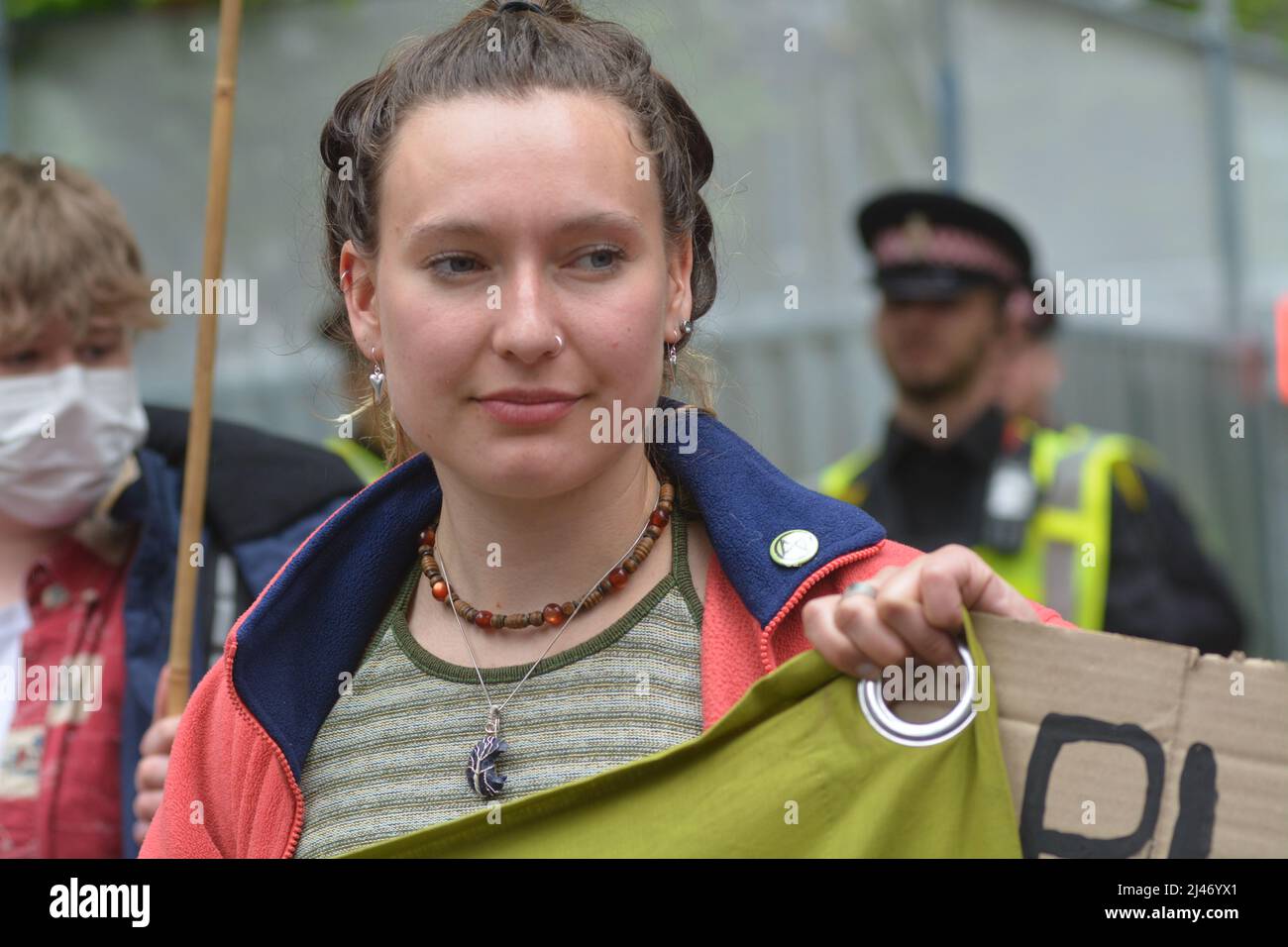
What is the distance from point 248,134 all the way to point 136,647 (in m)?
3.35

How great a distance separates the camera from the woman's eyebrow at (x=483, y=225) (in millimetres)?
1993

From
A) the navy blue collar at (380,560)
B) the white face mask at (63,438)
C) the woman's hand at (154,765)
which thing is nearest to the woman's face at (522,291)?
the navy blue collar at (380,560)

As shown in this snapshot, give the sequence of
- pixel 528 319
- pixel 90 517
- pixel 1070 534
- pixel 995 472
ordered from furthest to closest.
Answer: pixel 995 472 → pixel 1070 534 → pixel 90 517 → pixel 528 319

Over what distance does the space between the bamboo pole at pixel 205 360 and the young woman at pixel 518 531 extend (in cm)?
29

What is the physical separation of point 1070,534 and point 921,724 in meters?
2.96

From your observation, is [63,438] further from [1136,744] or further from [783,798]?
[1136,744]

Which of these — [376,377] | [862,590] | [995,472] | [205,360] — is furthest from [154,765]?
[995,472]

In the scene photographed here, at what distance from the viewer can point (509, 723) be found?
2090mm

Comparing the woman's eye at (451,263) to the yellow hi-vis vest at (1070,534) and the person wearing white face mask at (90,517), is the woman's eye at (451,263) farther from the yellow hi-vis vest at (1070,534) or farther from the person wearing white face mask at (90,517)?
the yellow hi-vis vest at (1070,534)

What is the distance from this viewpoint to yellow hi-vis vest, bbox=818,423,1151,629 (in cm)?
466

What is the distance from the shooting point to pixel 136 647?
10.3ft

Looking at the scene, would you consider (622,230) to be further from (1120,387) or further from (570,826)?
(1120,387)

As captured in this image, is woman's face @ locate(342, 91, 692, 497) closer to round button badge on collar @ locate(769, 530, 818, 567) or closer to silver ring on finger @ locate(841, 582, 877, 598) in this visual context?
round button badge on collar @ locate(769, 530, 818, 567)

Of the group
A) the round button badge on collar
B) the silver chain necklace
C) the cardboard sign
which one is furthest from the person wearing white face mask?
the cardboard sign
